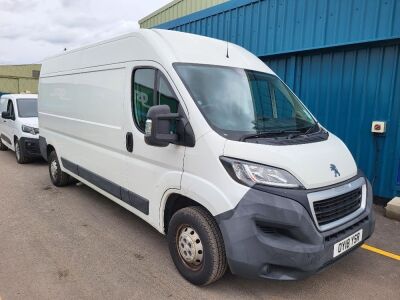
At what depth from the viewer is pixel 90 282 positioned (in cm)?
323

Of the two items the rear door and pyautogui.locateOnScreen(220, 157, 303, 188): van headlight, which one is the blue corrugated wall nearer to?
pyautogui.locateOnScreen(220, 157, 303, 188): van headlight

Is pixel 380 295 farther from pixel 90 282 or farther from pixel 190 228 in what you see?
pixel 90 282

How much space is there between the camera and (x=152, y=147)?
11.6 feet

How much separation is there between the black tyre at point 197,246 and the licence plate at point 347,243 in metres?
0.92

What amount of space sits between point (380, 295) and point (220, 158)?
1.97 meters

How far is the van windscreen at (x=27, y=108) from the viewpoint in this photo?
9.01 m

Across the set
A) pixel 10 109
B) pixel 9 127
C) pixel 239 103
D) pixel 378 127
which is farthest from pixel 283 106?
pixel 9 127

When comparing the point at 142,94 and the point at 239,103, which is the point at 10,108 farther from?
the point at 239,103

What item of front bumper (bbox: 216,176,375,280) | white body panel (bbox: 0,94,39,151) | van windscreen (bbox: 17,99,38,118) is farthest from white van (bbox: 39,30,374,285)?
van windscreen (bbox: 17,99,38,118)

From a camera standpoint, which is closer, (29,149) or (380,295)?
(380,295)

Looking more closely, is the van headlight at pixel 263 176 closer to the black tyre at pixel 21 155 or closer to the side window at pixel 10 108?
the black tyre at pixel 21 155

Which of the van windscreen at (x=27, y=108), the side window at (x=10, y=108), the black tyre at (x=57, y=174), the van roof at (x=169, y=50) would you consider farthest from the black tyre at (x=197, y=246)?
the side window at (x=10, y=108)

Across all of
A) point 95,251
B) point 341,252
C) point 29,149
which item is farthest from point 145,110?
point 29,149

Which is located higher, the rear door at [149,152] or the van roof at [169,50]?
the van roof at [169,50]
